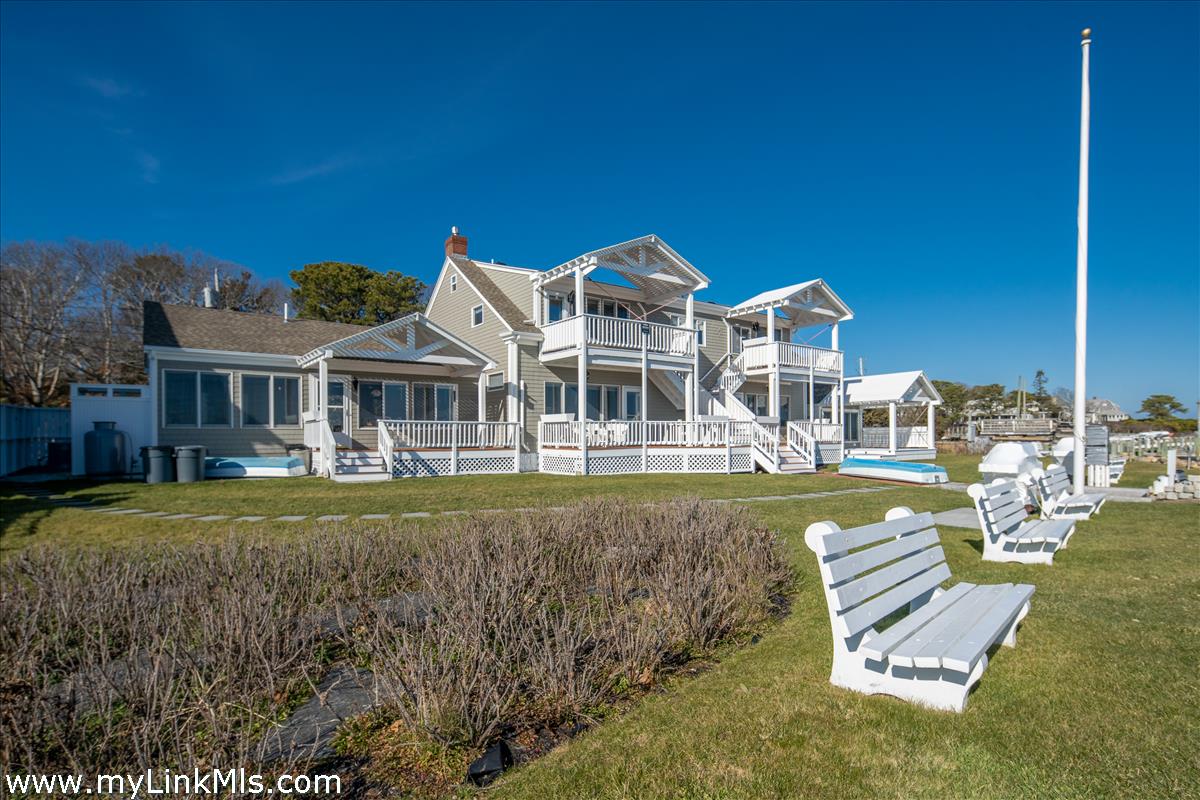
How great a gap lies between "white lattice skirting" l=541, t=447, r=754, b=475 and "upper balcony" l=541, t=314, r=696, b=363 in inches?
135

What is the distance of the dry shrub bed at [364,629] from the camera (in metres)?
2.93

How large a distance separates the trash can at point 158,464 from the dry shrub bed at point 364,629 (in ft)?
40.0

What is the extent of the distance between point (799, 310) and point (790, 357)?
12.6ft

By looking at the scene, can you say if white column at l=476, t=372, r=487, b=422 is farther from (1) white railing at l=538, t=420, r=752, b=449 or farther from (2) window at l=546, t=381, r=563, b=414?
(2) window at l=546, t=381, r=563, b=414

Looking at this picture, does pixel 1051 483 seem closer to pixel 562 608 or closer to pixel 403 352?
pixel 562 608

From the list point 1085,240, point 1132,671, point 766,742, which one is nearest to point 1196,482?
point 1085,240


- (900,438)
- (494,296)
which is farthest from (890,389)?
(494,296)

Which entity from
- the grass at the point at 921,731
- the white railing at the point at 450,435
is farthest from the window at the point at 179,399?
the grass at the point at 921,731

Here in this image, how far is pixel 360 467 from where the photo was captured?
18344 millimetres

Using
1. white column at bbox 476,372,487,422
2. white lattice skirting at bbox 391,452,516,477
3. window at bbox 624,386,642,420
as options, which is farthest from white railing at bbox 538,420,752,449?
window at bbox 624,386,642,420

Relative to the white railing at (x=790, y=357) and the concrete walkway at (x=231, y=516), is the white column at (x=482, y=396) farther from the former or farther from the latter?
the white railing at (x=790, y=357)

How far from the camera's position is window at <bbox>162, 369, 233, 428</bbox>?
63.6ft

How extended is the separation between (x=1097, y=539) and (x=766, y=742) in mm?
8055

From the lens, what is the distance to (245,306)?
1806 inches
